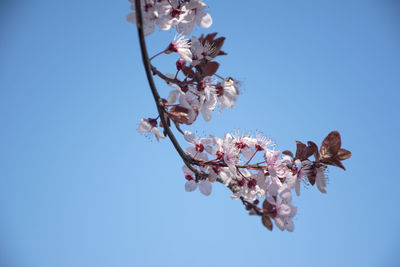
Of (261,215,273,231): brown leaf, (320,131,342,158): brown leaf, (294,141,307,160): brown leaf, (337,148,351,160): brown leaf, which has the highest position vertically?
(294,141,307,160): brown leaf

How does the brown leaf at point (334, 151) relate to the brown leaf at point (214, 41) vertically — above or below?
below

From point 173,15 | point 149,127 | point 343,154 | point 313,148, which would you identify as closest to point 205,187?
point 149,127

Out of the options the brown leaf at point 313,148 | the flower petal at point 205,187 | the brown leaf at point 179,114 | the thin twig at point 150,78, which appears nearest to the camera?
the thin twig at point 150,78

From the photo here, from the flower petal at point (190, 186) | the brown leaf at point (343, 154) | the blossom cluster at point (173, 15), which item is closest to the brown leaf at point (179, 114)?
the blossom cluster at point (173, 15)

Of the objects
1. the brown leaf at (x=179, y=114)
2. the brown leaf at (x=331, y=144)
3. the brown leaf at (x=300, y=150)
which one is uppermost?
the brown leaf at (x=179, y=114)

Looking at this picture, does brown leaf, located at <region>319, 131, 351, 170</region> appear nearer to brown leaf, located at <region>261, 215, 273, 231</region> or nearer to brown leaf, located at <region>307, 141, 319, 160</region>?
brown leaf, located at <region>307, 141, 319, 160</region>

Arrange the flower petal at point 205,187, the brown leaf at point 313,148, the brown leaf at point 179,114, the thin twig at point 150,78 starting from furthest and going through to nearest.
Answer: the flower petal at point 205,187 < the brown leaf at point 313,148 < the brown leaf at point 179,114 < the thin twig at point 150,78

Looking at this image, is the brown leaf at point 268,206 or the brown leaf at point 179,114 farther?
the brown leaf at point 268,206

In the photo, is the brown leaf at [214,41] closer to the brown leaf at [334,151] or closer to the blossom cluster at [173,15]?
the blossom cluster at [173,15]

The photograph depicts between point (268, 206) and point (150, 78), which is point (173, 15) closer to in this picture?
point (150, 78)

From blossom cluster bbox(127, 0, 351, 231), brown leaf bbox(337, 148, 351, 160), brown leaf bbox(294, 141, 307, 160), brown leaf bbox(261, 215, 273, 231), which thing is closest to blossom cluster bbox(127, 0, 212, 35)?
blossom cluster bbox(127, 0, 351, 231)
